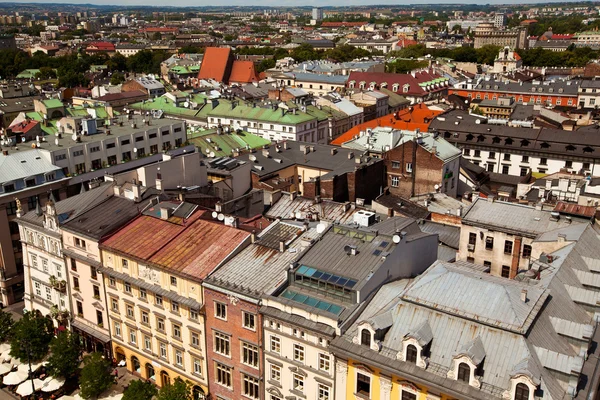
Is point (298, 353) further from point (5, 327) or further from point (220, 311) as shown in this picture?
point (5, 327)

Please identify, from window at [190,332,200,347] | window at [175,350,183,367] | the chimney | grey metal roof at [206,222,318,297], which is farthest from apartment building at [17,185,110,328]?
grey metal roof at [206,222,318,297]

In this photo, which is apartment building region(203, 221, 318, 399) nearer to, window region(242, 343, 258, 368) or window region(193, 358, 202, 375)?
window region(242, 343, 258, 368)

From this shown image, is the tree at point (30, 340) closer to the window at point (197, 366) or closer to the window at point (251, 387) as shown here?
the window at point (197, 366)

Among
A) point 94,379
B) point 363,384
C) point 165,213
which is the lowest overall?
point 94,379

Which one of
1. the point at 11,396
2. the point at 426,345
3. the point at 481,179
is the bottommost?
the point at 11,396

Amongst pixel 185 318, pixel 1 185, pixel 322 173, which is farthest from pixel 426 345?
pixel 1 185

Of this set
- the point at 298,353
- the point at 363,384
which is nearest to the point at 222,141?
the point at 298,353

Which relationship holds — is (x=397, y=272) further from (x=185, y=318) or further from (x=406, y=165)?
(x=406, y=165)
